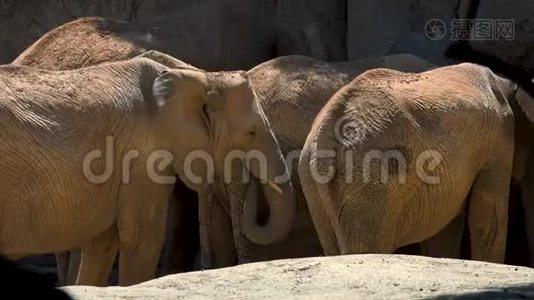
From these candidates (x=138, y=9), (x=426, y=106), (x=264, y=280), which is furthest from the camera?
(x=138, y=9)

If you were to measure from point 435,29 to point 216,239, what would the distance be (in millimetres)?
2591

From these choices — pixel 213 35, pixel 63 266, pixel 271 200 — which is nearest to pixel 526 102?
pixel 271 200

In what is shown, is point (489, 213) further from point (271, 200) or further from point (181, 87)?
point (181, 87)

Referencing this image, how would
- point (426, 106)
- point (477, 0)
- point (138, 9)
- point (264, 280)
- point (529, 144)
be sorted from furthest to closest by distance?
point (138, 9), point (477, 0), point (529, 144), point (426, 106), point (264, 280)

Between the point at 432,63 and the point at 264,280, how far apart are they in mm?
4189

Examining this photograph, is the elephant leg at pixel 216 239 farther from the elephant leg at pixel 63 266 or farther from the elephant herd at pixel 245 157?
the elephant leg at pixel 63 266

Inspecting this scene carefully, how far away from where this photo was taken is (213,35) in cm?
1095

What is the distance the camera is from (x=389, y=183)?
852cm

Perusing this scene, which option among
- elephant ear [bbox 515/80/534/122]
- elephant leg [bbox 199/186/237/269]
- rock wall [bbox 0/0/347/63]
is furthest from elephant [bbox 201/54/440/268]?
rock wall [bbox 0/0/347/63]

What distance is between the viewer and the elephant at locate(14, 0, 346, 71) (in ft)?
34.5

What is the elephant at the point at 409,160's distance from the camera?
843cm

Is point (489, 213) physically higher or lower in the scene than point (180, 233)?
higher

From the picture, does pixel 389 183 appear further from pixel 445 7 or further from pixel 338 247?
pixel 445 7

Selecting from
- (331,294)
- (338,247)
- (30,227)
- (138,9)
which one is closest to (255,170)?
(338,247)
